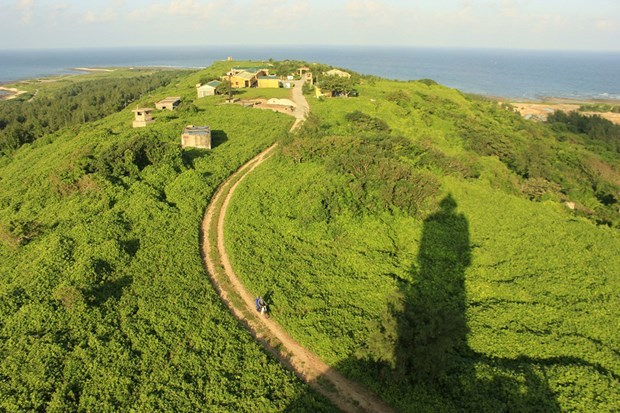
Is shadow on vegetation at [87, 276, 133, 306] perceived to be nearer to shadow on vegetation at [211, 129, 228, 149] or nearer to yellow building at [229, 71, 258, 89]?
shadow on vegetation at [211, 129, 228, 149]

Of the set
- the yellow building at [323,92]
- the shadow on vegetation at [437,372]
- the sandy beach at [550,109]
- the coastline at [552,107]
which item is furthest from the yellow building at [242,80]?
the sandy beach at [550,109]

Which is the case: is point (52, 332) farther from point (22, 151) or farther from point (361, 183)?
point (22, 151)

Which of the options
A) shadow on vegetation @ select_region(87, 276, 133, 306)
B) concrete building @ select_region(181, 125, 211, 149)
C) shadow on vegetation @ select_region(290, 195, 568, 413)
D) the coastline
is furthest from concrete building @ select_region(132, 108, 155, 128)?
the coastline

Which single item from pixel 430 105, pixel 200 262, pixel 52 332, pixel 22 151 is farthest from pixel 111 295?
pixel 430 105

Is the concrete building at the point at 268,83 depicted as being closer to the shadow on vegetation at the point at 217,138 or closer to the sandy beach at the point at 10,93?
the shadow on vegetation at the point at 217,138

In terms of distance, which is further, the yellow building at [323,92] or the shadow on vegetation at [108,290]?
the yellow building at [323,92]

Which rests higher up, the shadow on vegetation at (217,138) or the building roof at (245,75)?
the building roof at (245,75)
